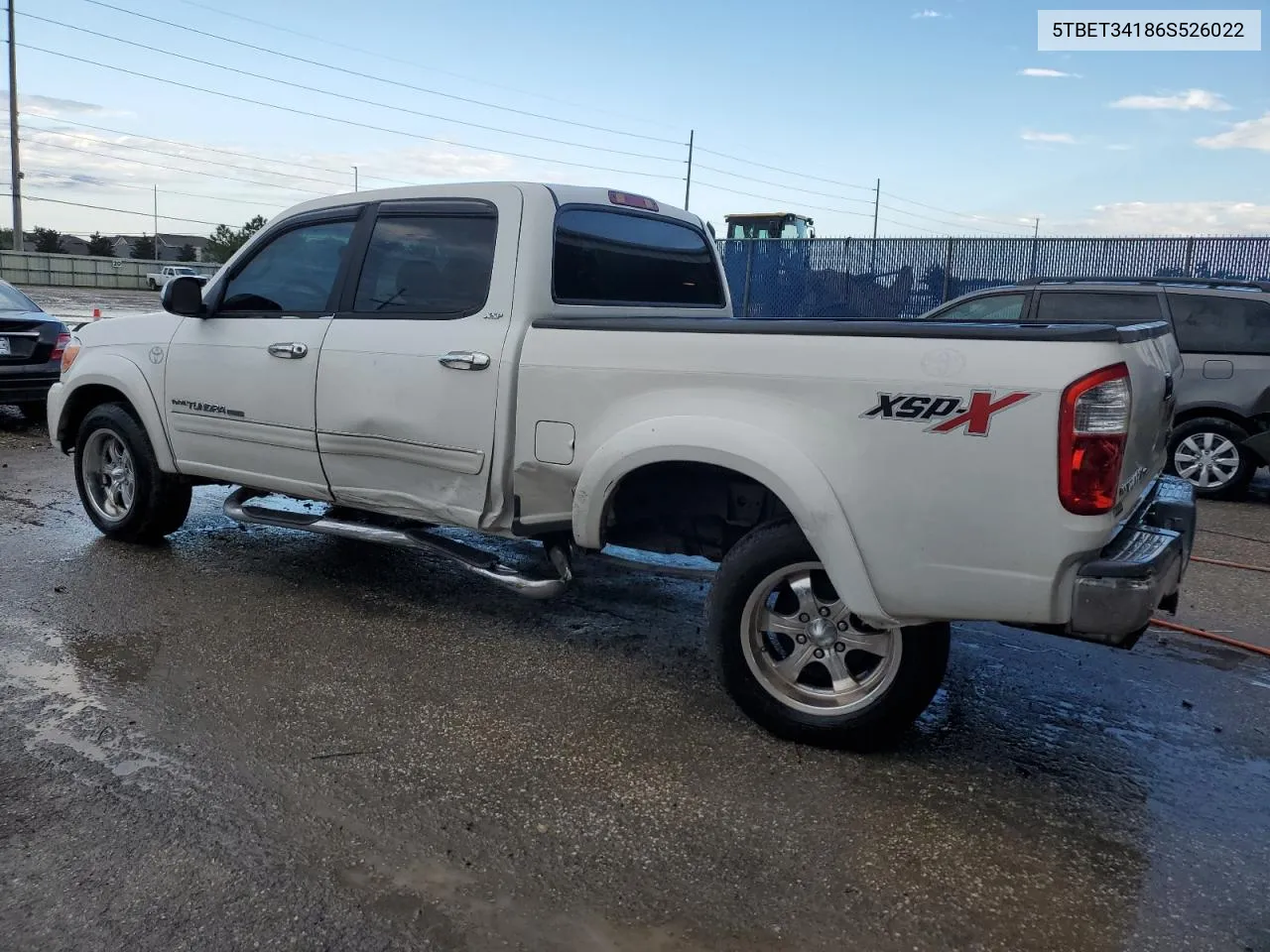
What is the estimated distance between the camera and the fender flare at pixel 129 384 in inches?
223

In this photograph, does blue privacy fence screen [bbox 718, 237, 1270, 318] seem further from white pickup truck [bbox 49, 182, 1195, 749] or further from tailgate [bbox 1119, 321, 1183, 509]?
tailgate [bbox 1119, 321, 1183, 509]

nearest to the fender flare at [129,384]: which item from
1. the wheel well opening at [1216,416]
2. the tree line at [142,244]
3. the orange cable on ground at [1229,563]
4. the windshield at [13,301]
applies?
the windshield at [13,301]

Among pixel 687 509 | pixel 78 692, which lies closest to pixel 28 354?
pixel 78 692

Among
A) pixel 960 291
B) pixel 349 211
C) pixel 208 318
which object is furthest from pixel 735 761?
pixel 960 291

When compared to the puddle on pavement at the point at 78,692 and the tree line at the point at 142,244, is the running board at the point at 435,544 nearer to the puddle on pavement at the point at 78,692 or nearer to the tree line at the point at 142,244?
the puddle on pavement at the point at 78,692

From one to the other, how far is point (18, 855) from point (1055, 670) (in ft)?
12.8

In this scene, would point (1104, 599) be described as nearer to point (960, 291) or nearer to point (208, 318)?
point (208, 318)

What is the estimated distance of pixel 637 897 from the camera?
2.73 meters

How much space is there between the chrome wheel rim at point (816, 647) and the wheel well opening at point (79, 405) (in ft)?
13.5

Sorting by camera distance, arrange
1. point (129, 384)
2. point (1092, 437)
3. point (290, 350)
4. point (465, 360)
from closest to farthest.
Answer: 1. point (1092, 437)
2. point (465, 360)
3. point (290, 350)
4. point (129, 384)

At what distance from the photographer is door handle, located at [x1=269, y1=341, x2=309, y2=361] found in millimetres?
4895

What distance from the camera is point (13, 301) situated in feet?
35.3

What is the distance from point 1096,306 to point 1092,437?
6.44 metres

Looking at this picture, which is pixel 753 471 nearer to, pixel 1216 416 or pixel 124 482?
pixel 124 482
